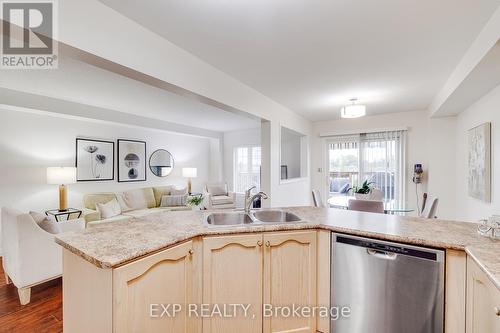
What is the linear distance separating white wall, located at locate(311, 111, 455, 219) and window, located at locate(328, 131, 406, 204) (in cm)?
15

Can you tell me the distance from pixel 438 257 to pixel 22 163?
16.9 ft

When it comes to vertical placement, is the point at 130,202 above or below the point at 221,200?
above

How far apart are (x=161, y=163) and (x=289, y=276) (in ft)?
16.2

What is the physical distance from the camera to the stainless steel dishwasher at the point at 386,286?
1.32 meters

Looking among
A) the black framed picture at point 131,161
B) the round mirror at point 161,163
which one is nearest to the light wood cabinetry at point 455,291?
the black framed picture at point 131,161

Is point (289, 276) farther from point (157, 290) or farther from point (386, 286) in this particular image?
point (157, 290)

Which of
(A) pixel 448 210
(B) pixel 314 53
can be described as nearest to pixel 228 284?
(B) pixel 314 53

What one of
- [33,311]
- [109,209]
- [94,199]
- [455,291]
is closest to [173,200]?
[109,209]

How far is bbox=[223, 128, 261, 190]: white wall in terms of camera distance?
22.1ft

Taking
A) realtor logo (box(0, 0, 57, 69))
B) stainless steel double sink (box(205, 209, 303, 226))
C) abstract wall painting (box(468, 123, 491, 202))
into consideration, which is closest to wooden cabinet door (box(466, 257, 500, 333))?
stainless steel double sink (box(205, 209, 303, 226))

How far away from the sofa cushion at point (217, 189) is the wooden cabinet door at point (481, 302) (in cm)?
545

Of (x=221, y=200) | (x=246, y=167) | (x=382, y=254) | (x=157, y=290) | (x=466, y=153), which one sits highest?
(x=466, y=153)

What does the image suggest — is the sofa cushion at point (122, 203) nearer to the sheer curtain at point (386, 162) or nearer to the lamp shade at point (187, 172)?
the lamp shade at point (187, 172)

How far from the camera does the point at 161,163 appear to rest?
19.0 feet
